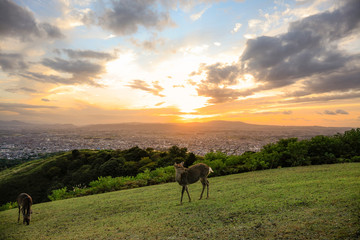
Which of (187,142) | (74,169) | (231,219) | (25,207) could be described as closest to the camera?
(231,219)

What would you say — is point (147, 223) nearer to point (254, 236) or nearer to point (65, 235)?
point (65, 235)

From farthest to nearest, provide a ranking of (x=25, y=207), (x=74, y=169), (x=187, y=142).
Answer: (x=187, y=142) → (x=74, y=169) → (x=25, y=207)

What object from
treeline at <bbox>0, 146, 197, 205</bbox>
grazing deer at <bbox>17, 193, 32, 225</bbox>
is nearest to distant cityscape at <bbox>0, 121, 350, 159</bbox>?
treeline at <bbox>0, 146, 197, 205</bbox>

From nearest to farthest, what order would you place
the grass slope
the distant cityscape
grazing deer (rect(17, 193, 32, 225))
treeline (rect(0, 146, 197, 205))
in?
the grass slope < grazing deer (rect(17, 193, 32, 225)) < treeline (rect(0, 146, 197, 205)) < the distant cityscape

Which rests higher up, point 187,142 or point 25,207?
point 25,207

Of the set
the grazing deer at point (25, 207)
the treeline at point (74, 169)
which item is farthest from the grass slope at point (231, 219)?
the treeline at point (74, 169)

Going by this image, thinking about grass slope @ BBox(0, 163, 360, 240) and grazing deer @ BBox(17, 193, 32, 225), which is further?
grazing deer @ BBox(17, 193, 32, 225)

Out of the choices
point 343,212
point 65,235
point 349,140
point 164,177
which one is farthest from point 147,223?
point 349,140

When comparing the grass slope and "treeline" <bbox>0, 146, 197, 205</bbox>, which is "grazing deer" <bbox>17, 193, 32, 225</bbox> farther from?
"treeline" <bbox>0, 146, 197, 205</bbox>

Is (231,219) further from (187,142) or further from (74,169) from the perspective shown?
(187,142)

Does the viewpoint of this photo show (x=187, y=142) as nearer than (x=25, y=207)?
No

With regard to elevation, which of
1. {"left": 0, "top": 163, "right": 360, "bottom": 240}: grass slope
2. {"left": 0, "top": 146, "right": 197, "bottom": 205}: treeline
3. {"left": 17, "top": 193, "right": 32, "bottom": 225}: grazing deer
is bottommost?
{"left": 0, "top": 146, "right": 197, "bottom": 205}: treeline

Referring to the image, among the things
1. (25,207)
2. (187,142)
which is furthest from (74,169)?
(187,142)

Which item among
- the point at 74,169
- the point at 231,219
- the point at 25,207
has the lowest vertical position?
the point at 74,169
